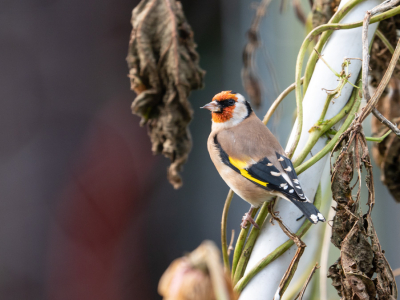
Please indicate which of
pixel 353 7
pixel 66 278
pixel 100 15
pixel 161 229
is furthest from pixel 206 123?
pixel 353 7

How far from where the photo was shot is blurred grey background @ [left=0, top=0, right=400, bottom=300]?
222 centimetres

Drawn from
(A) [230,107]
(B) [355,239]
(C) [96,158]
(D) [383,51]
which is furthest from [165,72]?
(C) [96,158]

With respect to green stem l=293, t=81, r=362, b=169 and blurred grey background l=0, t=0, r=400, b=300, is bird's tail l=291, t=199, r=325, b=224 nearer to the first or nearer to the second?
green stem l=293, t=81, r=362, b=169

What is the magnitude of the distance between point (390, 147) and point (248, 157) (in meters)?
0.38

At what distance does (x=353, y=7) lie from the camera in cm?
77

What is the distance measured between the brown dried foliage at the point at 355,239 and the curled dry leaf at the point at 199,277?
0.96 feet

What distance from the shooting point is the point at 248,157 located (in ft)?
3.58

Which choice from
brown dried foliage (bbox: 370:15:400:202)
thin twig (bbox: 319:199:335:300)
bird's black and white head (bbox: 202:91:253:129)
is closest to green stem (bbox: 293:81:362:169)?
thin twig (bbox: 319:199:335:300)

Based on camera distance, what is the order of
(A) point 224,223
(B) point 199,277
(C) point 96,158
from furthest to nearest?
(C) point 96,158
(A) point 224,223
(B) point 199,277

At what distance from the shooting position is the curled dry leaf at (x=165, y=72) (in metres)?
1.06

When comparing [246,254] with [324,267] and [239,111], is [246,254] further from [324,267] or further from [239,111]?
[239,111]

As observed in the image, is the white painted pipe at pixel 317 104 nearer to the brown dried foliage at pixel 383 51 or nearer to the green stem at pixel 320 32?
the green stem at pixel 320 32

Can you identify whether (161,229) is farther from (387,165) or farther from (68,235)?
(387,165)

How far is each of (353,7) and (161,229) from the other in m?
2.10
